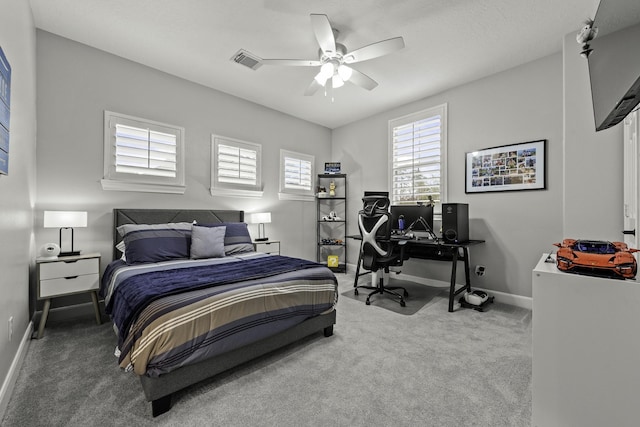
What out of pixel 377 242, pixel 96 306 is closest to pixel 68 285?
pixel 96 306

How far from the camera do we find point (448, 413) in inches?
59.6

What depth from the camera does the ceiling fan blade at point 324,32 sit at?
209 cm

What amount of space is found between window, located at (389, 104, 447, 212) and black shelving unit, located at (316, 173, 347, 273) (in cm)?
111

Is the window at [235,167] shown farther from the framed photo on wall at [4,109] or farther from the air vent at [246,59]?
the framed photo on wall at [4,109]

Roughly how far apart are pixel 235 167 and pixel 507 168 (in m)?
3.75

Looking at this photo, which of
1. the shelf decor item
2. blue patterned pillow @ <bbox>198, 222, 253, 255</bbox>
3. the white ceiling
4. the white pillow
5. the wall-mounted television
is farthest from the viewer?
the shelf decor item

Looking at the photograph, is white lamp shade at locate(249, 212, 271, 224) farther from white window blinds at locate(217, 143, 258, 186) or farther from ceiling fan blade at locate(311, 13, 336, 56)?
ceiling fan blade at locate(311, 13, 336, 56)

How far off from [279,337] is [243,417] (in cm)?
62

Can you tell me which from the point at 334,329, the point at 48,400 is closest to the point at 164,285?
the point at 48,400

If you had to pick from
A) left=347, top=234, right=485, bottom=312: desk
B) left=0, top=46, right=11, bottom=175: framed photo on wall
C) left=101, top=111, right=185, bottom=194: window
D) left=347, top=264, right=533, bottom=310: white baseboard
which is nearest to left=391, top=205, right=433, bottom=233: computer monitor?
left=347, top=234, right=485, bottom=312: desk

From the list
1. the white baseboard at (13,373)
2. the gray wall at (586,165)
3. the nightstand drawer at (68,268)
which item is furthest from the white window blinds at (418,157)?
the white baseboard at (13,373)

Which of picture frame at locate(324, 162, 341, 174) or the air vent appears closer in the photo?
the air vent

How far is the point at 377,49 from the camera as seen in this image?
2.44m

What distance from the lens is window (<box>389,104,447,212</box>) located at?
3.98 metres
